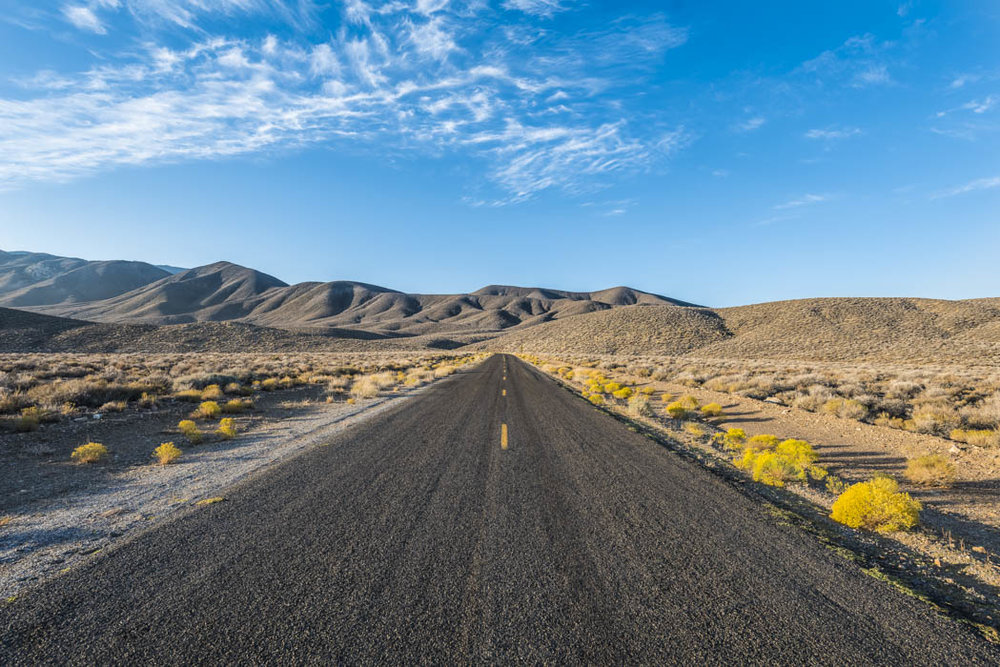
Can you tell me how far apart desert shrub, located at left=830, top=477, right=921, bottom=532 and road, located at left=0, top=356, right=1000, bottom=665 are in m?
1.11

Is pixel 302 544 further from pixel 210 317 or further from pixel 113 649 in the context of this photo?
pixel 210 317

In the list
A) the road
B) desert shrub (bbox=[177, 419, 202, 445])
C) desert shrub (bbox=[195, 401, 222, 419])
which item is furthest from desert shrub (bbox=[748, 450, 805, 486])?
desert shrub (bbox=[195, 401, 222, 419])

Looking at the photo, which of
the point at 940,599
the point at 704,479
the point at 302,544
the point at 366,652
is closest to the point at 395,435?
the point at 302,544

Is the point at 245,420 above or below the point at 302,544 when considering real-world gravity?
below

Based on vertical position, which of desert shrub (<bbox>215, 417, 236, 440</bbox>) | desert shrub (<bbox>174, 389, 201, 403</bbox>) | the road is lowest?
desert shrub (<bbox>174, 389, 201, 403</bbox>)

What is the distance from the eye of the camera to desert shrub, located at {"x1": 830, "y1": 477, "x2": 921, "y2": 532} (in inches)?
195

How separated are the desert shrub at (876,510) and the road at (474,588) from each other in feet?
3.64

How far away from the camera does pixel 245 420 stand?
12281mm

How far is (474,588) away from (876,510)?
17.2 ft

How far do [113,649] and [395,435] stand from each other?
695 cm

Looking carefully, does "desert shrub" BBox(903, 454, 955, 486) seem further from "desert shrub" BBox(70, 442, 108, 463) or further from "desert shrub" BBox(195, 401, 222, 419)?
"desert shrub" BBox(195, 401, 222, 419)

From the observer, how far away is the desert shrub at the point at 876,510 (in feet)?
16.2

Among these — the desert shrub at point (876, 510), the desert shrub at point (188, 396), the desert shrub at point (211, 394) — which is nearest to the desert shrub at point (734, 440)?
the desert shrub at point (876, 510)

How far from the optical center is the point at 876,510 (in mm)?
5098
